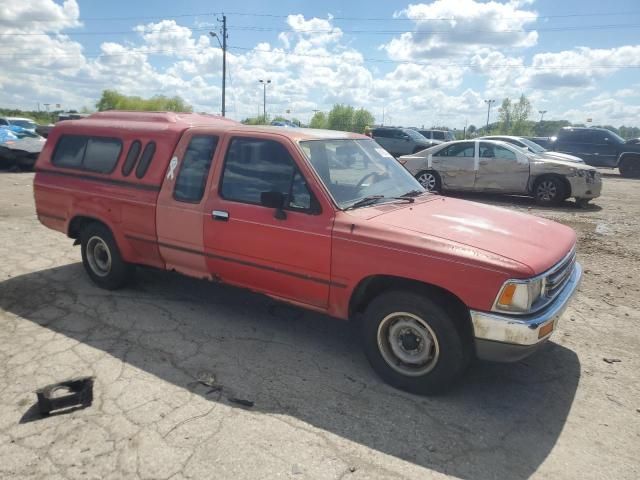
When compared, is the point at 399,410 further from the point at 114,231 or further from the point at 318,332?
the point at 114,231

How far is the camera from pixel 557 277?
3.36m

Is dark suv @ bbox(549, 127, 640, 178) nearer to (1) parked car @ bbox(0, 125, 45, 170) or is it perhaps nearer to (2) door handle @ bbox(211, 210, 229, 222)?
(2) door handle @ bbox(211, 210, 229, 222)

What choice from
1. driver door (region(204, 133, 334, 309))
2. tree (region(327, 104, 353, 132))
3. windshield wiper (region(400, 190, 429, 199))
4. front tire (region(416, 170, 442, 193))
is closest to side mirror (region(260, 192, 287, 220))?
driver door (region(204, 133, 334, 309))

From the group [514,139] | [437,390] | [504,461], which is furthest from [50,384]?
[514,139]

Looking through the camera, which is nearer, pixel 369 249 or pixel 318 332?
pixel 369 249

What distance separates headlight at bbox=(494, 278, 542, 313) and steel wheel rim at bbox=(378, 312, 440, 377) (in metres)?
0.51

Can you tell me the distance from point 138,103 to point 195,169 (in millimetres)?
81163

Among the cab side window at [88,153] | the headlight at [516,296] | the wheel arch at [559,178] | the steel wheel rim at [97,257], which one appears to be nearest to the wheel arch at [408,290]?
the headlight at [516,296]

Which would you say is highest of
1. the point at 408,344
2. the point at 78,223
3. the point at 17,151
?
the point at 17,151

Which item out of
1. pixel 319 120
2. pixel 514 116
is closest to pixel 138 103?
pixel 319 120

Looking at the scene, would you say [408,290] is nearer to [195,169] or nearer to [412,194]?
[412,194]

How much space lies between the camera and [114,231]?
491 cm

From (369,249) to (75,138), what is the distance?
145 inches

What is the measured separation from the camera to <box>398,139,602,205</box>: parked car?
10898 mm
